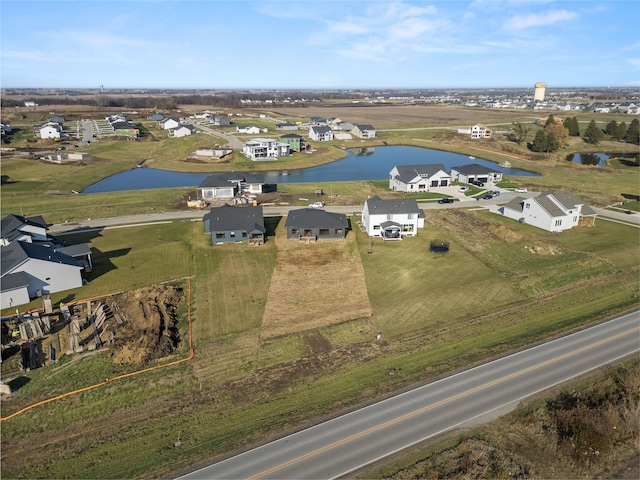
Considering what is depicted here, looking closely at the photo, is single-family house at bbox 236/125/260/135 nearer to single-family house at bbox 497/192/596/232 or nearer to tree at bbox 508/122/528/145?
tree at bbox 508/122/528/145

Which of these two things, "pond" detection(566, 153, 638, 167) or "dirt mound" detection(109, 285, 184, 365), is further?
"pond" detection(566, 153, 638, 167)

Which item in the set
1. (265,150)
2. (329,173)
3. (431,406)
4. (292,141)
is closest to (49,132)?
(265,150)

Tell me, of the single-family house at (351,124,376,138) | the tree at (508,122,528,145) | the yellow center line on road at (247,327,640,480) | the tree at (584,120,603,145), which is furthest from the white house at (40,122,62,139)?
the tree at (584,120,603,145)

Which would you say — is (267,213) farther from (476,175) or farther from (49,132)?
(49,132)

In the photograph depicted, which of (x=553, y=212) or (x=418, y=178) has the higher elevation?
(x=418, y=178)

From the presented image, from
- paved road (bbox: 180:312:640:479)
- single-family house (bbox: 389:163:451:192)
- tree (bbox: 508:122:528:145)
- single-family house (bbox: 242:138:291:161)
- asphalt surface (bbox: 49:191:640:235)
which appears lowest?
paved road (bbox: 180:312:640:479)

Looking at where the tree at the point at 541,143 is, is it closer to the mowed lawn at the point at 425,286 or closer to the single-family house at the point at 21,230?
the mowed lawn at the point at 425,286

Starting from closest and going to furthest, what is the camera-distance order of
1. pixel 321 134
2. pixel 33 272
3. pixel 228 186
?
1. pixel 33 272
2. pixel 228 186
3. pixel 321 134
